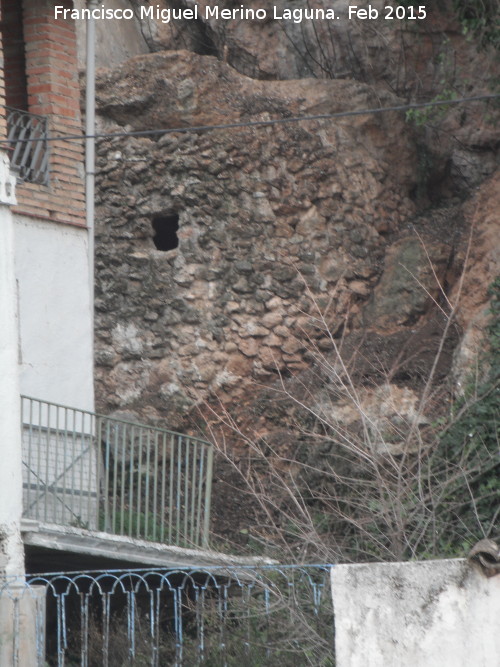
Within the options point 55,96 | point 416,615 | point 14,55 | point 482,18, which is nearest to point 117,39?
point 14,55

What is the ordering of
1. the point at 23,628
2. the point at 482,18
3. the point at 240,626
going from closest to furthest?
the point at 23,628 < the point at 240,626 < the point at 482,18

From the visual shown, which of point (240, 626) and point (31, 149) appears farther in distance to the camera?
point (31, 149)

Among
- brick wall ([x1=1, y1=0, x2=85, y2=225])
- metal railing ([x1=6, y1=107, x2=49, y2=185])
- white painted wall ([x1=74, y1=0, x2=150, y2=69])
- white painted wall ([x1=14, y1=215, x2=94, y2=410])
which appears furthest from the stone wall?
metal railing ([x1=6, y1=107, x2=49, y2=185])

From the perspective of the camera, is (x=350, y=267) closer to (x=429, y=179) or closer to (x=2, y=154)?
(x=429, y=179)

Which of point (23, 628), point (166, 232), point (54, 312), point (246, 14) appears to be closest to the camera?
point (23, 628)

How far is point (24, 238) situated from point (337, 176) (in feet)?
18.2

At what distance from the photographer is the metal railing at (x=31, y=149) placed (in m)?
11.3

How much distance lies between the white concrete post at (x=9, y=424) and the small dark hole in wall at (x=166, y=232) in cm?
599

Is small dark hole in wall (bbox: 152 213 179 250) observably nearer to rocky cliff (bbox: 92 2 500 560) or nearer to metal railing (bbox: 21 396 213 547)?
rocky cliff (bbox: 92 2 500 560)

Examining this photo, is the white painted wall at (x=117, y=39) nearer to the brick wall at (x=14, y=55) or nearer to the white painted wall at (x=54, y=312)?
the brick wall at (x=14, y=55)

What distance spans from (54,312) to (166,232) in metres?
4.32

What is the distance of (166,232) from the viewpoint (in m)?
15.3

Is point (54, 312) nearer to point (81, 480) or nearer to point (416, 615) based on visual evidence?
point (81, 480)

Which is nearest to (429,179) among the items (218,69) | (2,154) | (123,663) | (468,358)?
(218,69)
